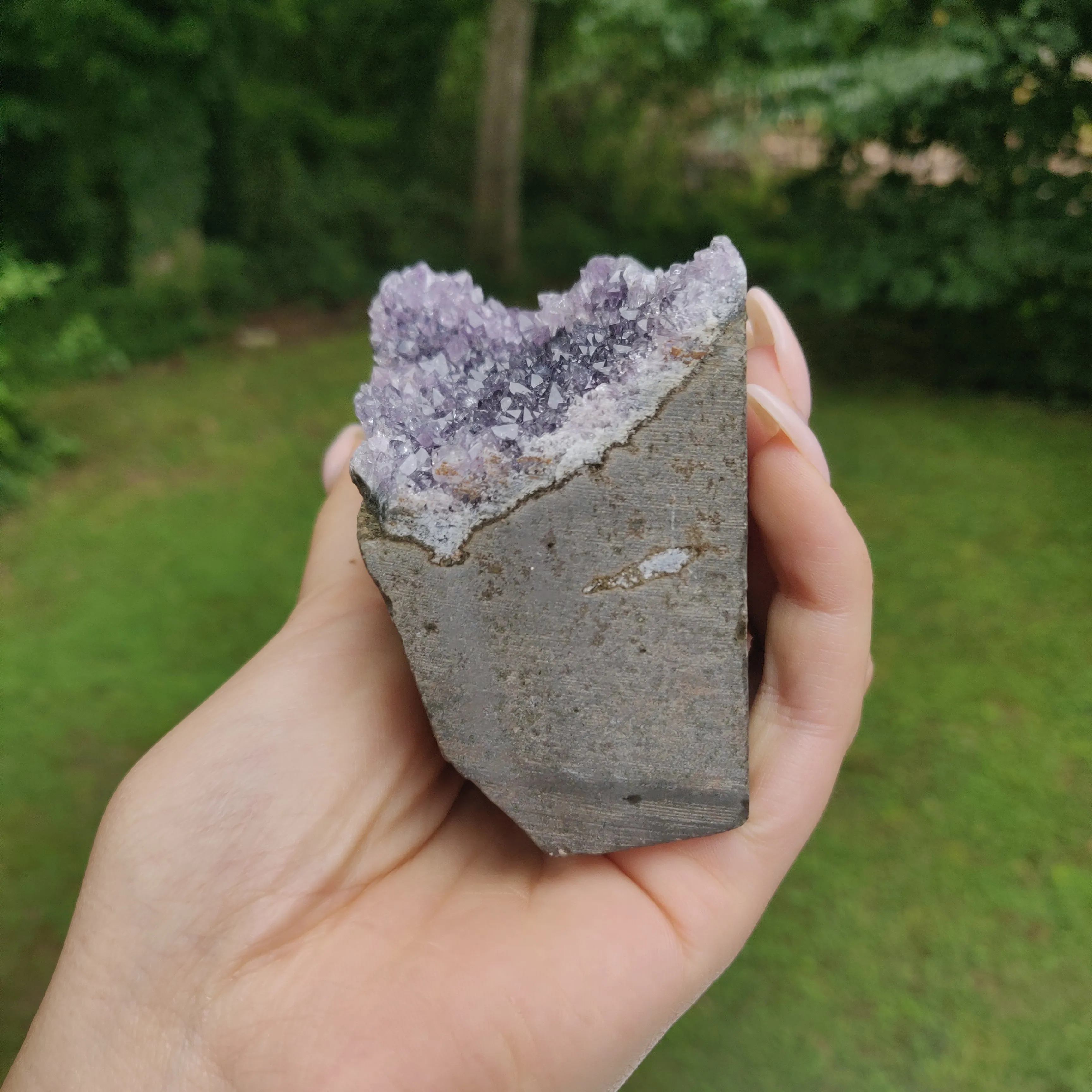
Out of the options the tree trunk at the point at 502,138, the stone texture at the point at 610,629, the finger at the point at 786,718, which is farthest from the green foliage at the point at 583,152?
the stone texture at the point at 610,629

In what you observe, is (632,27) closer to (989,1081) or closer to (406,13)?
(406,13)

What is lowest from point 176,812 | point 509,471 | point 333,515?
point 176,812

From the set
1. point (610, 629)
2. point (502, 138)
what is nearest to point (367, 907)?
point (610, 629)

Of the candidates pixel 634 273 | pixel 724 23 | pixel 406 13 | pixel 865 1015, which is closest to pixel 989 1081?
pixel 865 1015

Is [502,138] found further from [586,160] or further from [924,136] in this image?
[924,136]

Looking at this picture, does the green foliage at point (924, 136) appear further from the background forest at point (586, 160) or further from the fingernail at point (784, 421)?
the fingernail at point (784, 421)

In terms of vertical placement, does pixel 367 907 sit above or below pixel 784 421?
below
